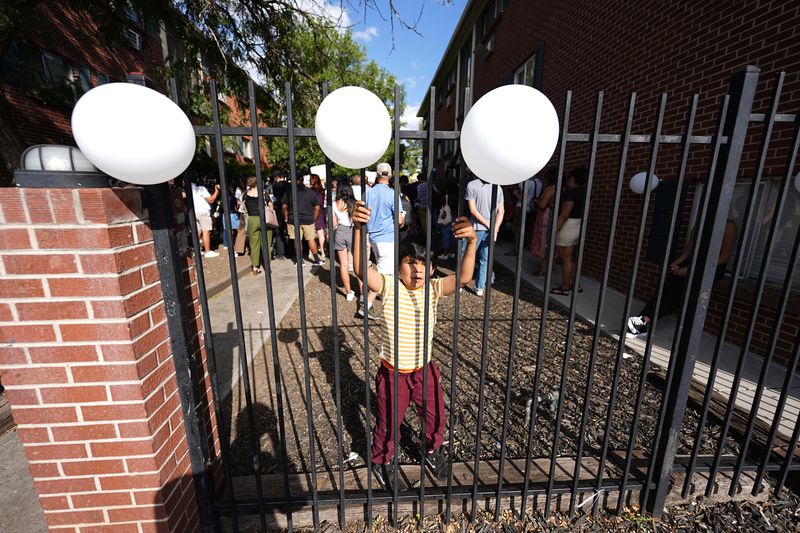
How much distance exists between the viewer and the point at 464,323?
454 centimetres

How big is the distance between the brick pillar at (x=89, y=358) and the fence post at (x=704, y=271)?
243cm

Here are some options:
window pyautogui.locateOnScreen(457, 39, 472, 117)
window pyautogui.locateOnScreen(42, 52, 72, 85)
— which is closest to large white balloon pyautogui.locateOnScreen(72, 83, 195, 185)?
window pyautogui.locateOnScreen(42, 52, 72, 85)

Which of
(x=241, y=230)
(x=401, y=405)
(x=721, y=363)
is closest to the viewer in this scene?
(x=401, y=405)

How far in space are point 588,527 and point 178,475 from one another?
2.13 meters

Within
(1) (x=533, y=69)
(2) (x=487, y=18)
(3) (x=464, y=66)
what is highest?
(2) (x=487, y=18)

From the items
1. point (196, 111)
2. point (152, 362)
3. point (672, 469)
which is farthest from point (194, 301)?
point (196, 111)

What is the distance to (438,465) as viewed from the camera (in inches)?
→ 82.5

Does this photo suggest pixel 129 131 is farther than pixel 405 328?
No

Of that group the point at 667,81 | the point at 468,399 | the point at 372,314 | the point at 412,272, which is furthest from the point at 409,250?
the point at 667,81

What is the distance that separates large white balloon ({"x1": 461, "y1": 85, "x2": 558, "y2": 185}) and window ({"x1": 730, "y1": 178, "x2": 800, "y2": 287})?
329 cm

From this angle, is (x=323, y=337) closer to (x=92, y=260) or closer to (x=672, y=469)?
(x=92, y=260)

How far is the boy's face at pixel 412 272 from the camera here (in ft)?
6.46

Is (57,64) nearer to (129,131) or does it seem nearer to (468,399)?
(129,131)

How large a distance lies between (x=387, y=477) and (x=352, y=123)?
192 cm
